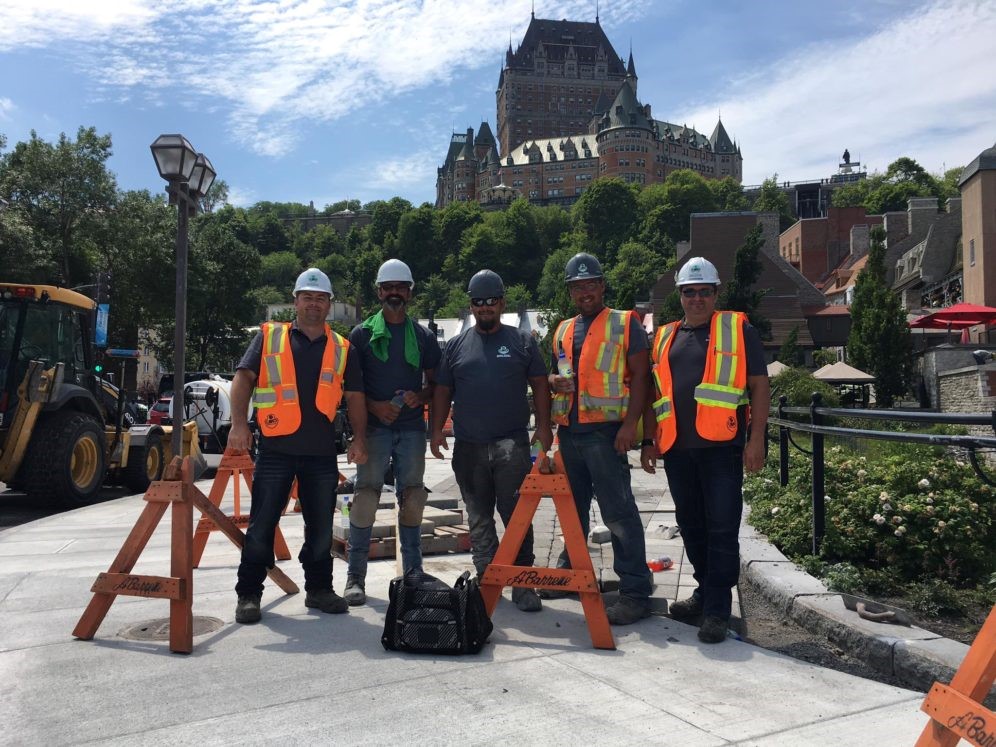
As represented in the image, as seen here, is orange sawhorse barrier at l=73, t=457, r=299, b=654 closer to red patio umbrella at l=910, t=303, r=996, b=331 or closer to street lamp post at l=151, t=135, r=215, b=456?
street lamp post at l=151, t=135, r=215, b=456

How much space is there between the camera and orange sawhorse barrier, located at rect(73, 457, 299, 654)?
429 centimetres

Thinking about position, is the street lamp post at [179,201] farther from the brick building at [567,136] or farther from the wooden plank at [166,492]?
the brick building at [567,136]

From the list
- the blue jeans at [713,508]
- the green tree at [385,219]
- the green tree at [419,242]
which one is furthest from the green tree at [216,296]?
the green tree at [385,219]

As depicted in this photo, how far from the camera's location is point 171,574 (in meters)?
4.51

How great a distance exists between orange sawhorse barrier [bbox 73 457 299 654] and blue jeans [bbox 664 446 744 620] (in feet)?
8.97

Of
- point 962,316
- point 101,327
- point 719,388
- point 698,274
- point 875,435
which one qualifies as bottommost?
point 875,435

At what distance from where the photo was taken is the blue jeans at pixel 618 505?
496 cm

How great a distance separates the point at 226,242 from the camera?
4056 cm

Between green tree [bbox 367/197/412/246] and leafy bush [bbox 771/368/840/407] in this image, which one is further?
green tree [bbox 367/197/412/246]

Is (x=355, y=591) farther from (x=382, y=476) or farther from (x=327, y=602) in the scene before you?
(x=382, y=476)

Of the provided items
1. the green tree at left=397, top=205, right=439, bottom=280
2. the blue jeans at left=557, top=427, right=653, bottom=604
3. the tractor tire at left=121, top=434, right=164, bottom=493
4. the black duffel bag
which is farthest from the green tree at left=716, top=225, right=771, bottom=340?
the green tree at left=397, top=205, right=439, bottom=280

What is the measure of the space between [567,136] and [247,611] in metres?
171

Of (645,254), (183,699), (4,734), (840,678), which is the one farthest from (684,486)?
(645,254)

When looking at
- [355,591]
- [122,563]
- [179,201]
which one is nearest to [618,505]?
[355,591]
